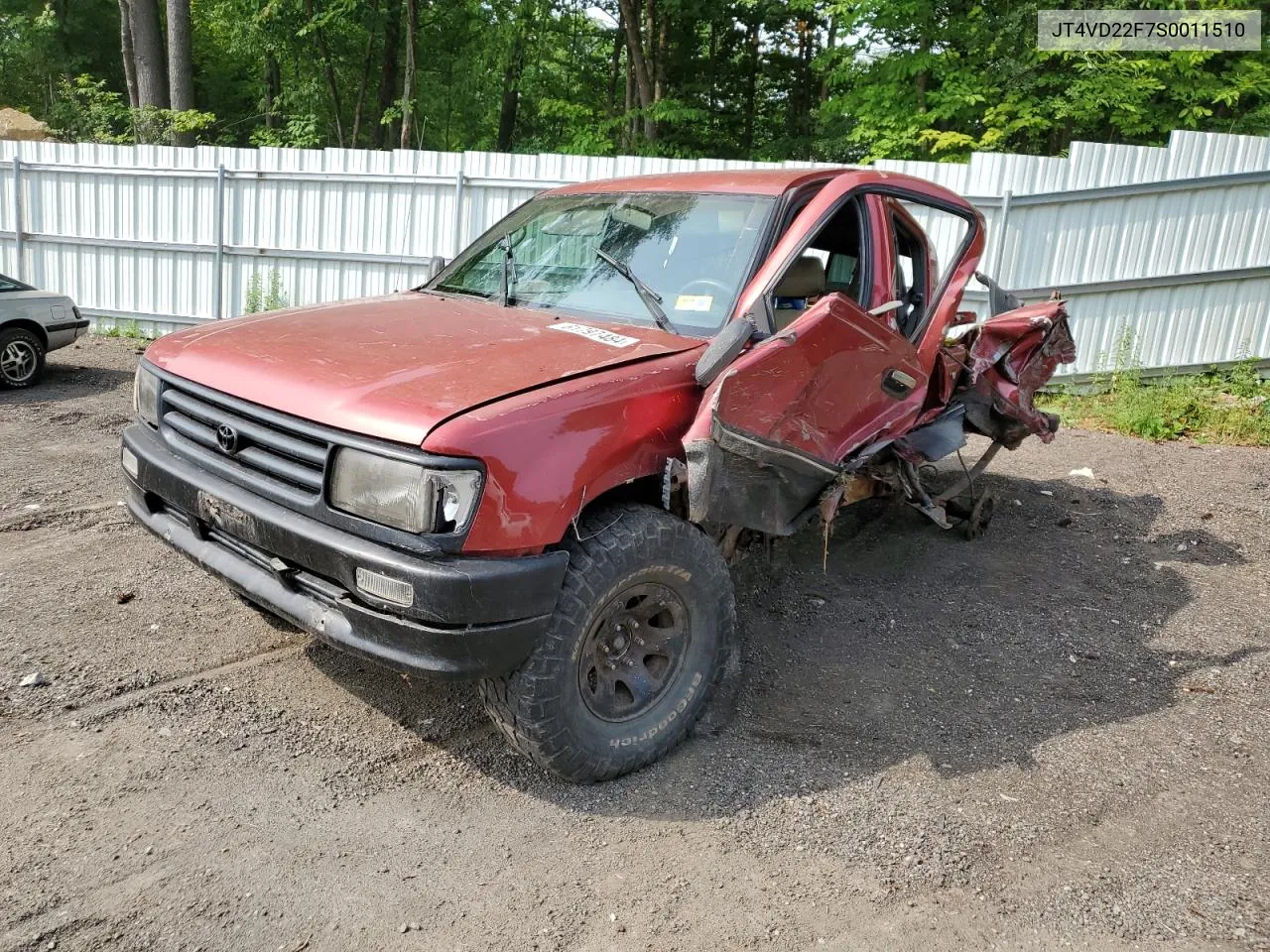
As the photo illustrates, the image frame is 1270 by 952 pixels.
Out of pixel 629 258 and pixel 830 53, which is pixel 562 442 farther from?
pixel 830 53

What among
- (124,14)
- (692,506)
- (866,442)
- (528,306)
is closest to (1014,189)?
(866,442)

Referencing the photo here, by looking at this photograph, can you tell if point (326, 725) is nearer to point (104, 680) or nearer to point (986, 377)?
point (104, 680)

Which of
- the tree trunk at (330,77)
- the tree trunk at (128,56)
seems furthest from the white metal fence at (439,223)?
the tree trunk at (330,77)

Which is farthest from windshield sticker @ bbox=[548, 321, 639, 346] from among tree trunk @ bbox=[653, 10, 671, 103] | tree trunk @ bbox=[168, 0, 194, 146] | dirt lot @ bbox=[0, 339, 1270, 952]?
tree trunk @ bbox=[653, 10, 671, 103]

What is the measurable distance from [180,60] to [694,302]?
18472 mm

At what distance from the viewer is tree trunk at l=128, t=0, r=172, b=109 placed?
1862 centimetres

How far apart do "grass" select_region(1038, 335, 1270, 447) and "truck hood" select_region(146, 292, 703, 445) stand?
21.5 feet

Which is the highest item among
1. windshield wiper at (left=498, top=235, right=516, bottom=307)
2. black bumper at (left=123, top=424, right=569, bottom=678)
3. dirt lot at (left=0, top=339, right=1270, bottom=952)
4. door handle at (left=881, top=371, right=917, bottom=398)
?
windshield wiper at (left=498, top=235, right=516, bottom=307)

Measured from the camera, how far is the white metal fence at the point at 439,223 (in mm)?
9258

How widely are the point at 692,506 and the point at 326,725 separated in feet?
5.24

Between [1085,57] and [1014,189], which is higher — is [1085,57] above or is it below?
above

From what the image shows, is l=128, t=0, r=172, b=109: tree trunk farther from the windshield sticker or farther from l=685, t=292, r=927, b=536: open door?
l=685, t=292, r=927, b=536: open door

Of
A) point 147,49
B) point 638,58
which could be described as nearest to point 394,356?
point 638,58

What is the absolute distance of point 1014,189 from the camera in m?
9.49
